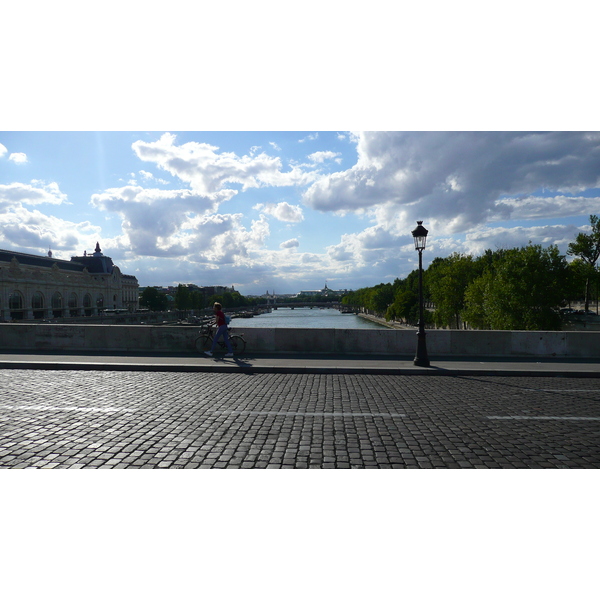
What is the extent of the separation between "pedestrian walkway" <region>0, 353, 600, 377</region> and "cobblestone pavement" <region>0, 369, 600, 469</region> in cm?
116

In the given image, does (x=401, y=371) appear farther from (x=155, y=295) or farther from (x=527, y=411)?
(x=155, y=295)

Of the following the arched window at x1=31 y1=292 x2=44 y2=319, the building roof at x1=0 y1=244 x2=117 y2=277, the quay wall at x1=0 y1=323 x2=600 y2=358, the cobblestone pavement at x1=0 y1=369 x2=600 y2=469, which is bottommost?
the cobblestone pavement at x1=0 y1=369 x2=600 y2=469

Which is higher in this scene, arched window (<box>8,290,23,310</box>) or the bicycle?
arched window (<box>8,290,23,310</box>)

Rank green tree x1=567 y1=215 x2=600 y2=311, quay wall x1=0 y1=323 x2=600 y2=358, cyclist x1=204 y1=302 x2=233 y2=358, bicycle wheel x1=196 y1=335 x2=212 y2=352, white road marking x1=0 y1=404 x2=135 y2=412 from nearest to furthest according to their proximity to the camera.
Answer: white road marking x1=0 y1=404 x2=135 y2=412, cyclist x1=204 y1=302 x2=233 y2=358, quay wall x1=0 y1=323 x2=600 y2=358, bicycle wheel x1=196 y1=335 x2=212 y2=352, green tree x1=567 y1=215 x2=600 y2=311

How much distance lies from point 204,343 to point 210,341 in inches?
8.1

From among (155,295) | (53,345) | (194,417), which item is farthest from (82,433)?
(155,295)

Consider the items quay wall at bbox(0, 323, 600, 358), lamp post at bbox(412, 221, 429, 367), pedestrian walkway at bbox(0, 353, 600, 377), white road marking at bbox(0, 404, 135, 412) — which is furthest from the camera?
quay wall at bbox(0, 323, 600, 358)

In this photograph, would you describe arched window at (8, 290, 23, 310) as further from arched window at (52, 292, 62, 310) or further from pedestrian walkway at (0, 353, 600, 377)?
pedestrian walkway at (0, 353, 600, 377)

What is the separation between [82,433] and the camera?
5.30 m

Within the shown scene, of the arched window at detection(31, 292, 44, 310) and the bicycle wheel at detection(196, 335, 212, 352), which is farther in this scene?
the arched window at detection(31, 292, 44, 310)

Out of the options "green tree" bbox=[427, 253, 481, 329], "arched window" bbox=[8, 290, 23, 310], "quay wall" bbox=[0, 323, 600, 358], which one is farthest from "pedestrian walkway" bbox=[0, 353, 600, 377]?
"arched window" bbox=[8, 290, 23, 310]

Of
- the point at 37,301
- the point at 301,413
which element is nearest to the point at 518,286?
the point at 301,413

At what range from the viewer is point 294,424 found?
579 centimetres

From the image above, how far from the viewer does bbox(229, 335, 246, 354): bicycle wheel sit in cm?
1270
